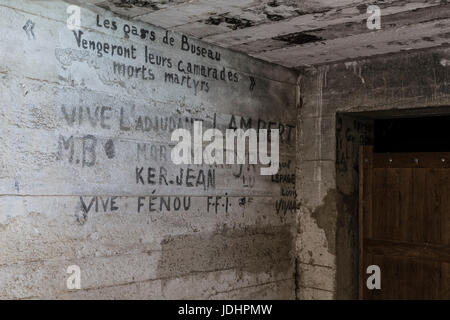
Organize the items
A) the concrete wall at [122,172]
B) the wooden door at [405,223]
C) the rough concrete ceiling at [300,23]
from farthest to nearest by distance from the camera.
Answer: the wooden door at [405,223] < the rough concrete ceiling at [300,23] < the concrete wall at [122,172]

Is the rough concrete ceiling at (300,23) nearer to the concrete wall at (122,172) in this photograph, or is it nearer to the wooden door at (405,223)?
the concrete wall at (122,172)

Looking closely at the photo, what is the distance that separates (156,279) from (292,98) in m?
2.17

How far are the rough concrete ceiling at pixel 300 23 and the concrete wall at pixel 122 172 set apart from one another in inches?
7.9

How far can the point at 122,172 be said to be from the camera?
11.8 ft

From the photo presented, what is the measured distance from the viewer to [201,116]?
13.6 feet

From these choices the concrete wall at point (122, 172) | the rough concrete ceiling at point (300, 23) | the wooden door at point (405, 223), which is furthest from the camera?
the wooden door at point (405, 223)

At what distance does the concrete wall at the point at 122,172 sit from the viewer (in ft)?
10.1

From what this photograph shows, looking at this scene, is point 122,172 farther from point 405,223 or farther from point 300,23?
point 405,223

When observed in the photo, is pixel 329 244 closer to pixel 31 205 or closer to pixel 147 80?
pixel 147 80

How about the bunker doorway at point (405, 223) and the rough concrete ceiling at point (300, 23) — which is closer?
the rough concrete ceiling at point (300, 23)

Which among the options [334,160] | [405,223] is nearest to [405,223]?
[405,223]

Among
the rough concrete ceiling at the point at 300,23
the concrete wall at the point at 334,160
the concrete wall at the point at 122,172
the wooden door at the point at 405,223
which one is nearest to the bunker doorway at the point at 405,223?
the wooden door at the point at 405,223

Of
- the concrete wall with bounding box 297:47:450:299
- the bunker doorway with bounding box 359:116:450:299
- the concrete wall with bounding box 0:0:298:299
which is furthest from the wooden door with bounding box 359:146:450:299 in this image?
the concrete wall with bounding box 0:0:298:299

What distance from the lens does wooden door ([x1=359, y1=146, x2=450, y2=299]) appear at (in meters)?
4.56
